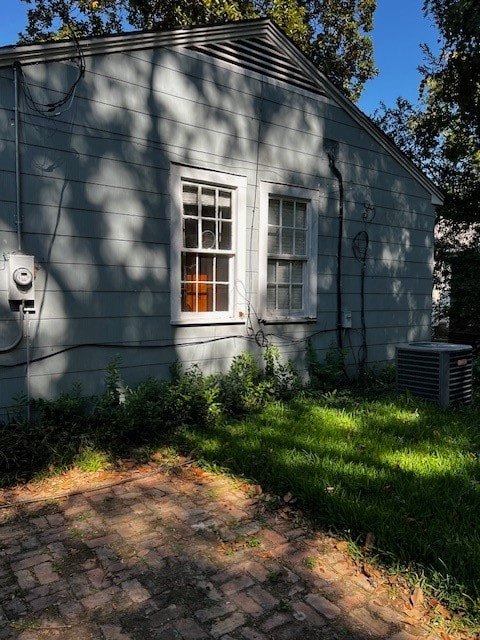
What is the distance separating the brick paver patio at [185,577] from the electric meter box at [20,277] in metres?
Answer: 1.69

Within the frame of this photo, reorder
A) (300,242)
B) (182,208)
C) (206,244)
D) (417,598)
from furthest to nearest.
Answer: (300,242)
(206,244)
(182,208)
(417,598)

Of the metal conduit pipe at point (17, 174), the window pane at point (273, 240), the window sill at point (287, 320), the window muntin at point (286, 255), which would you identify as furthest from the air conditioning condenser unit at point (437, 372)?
the metal conduit pipe at point (17, 174)

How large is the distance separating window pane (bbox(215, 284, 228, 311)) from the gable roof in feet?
8.25

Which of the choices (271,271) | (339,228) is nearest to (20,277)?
(271,271)

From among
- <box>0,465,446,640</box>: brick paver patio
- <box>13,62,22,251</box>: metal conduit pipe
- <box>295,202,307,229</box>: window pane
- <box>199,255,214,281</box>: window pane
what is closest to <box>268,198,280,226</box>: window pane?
<box>295,202,307,229</box>: window pane

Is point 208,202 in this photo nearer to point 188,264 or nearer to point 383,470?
point 188,264

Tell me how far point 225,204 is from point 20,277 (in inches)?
94.9

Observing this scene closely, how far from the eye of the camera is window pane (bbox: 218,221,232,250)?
5449mm

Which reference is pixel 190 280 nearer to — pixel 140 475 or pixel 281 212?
pixel 281 212

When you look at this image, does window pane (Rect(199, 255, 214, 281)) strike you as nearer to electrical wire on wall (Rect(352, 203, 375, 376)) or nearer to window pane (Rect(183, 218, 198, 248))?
window pane (Rect(183, 218, 198, 248))

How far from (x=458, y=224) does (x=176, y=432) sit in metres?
11.3

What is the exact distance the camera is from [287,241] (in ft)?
20.0

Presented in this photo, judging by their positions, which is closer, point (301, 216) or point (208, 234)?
point (208, 234)

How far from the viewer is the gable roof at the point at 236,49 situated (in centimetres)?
415
